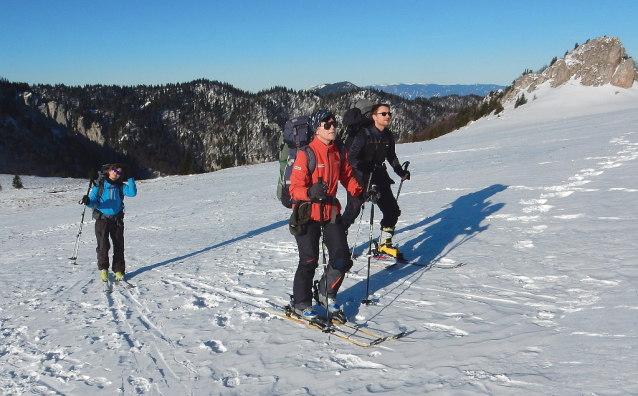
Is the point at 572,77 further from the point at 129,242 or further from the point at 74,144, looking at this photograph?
the point at 74,144

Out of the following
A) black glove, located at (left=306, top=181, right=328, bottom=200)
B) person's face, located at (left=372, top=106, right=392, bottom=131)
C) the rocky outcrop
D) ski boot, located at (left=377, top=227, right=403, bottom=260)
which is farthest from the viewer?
the rocky outcrop

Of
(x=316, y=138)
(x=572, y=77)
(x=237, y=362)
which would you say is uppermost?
(x=572, y=77)

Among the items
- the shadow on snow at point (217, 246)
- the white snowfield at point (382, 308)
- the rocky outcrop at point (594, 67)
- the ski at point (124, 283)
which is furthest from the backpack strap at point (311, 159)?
the rocky outcrop at point (594, 67)

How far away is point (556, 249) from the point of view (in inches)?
280

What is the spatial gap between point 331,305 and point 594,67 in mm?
63559

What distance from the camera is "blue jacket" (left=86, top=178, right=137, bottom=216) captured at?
7551 millimetres

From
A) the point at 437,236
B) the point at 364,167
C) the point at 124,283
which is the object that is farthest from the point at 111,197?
the point at 437,236

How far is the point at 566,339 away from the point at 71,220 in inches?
724

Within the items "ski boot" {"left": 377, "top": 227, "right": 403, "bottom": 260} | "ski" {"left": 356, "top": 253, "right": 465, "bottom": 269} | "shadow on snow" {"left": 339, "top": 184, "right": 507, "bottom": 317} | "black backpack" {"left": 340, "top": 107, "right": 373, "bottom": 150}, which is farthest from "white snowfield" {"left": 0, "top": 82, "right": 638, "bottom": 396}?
"black backpack" {"left": 340, "top": 107, "right": 373, "bottom": 150}

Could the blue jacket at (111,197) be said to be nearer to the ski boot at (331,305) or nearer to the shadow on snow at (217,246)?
the shadow on snow at (217,246)

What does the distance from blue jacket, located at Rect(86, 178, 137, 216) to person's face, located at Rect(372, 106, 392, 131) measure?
165 inches

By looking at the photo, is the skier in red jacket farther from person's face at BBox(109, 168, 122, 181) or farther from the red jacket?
person's face at BBox(109, 168, 122, 181)

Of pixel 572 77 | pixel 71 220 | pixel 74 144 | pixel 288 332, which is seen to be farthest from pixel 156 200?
pixel 74 144

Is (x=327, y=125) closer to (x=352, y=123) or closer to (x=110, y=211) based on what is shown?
(x=352, y=123)
